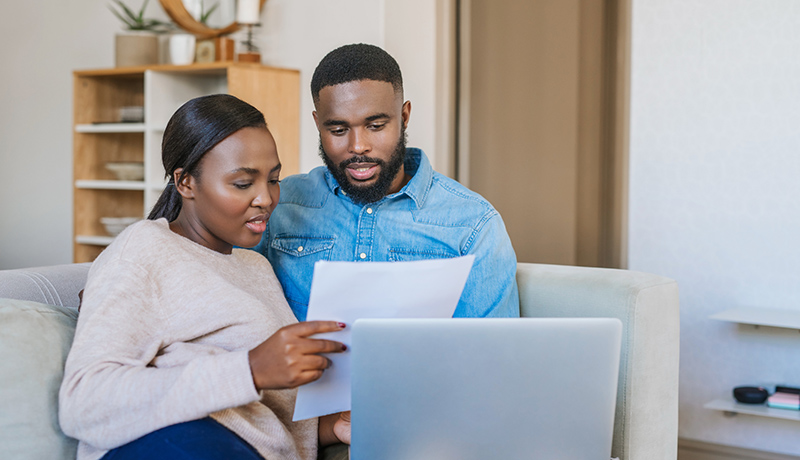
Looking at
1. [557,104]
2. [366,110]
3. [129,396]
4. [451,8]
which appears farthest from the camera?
[451,8]

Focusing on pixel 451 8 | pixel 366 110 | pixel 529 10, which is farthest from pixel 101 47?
pixel 366 110

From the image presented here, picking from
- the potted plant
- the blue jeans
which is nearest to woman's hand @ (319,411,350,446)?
the blue jeans

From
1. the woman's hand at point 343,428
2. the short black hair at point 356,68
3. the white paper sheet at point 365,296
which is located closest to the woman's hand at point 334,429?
the woman's hand at point 343,428

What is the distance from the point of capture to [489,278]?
4.84 feet

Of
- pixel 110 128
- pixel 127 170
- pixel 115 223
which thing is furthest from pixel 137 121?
pixel 115 223

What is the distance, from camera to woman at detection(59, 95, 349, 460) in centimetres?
95

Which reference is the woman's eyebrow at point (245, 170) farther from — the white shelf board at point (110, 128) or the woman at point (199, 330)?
the white shelf board at point (110, 128)

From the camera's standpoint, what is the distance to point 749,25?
98.3 inches

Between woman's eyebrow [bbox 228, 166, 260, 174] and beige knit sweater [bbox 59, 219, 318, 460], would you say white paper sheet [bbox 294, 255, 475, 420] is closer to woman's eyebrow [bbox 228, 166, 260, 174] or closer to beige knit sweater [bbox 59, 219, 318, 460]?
beige knit sweater [bbox 59, 219, 318, 460]

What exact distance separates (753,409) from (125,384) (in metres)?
2.06

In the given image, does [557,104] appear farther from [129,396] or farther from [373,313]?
[129,396]

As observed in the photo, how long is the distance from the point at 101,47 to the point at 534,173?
2.46 metres

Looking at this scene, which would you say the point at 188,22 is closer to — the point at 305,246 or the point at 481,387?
the point at 305,246

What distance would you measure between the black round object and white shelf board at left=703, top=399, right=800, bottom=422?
0.05 feet
